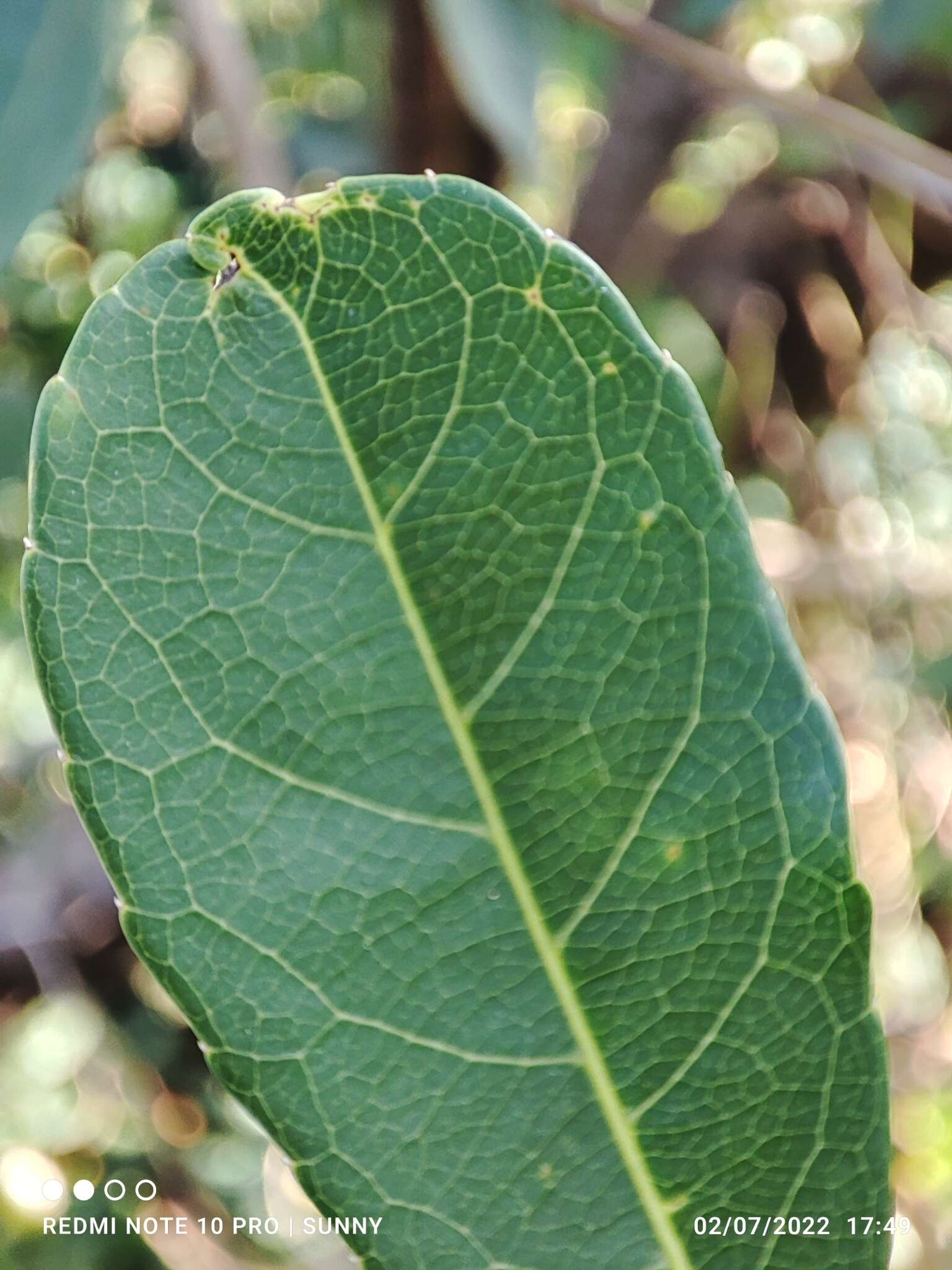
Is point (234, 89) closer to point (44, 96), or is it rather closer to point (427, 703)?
point (44, 96)

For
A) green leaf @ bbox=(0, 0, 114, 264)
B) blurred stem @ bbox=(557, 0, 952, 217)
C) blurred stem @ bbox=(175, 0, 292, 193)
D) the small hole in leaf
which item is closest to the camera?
the small hole in leaf

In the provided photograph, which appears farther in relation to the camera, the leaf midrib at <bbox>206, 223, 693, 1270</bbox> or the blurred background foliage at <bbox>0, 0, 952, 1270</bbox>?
the blurred background foliage at <bbox>0, 0, 952, 1270</bbox>

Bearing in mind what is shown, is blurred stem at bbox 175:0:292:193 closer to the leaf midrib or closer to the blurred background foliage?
the blurred background foliage

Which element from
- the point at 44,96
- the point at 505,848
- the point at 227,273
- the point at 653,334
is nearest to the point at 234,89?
the point at 44,96

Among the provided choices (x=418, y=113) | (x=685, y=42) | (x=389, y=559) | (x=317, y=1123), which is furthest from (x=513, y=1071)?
(x=418, y=113)

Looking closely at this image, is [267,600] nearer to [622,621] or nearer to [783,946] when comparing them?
[622,621]

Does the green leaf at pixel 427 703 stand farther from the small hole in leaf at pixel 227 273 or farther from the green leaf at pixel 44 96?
the green leaf at pixel 44 96

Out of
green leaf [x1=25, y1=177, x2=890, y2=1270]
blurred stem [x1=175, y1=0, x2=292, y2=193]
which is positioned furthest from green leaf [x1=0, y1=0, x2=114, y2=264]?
green leaf [x1=25, y1=177, x2=890, y2=1270]
